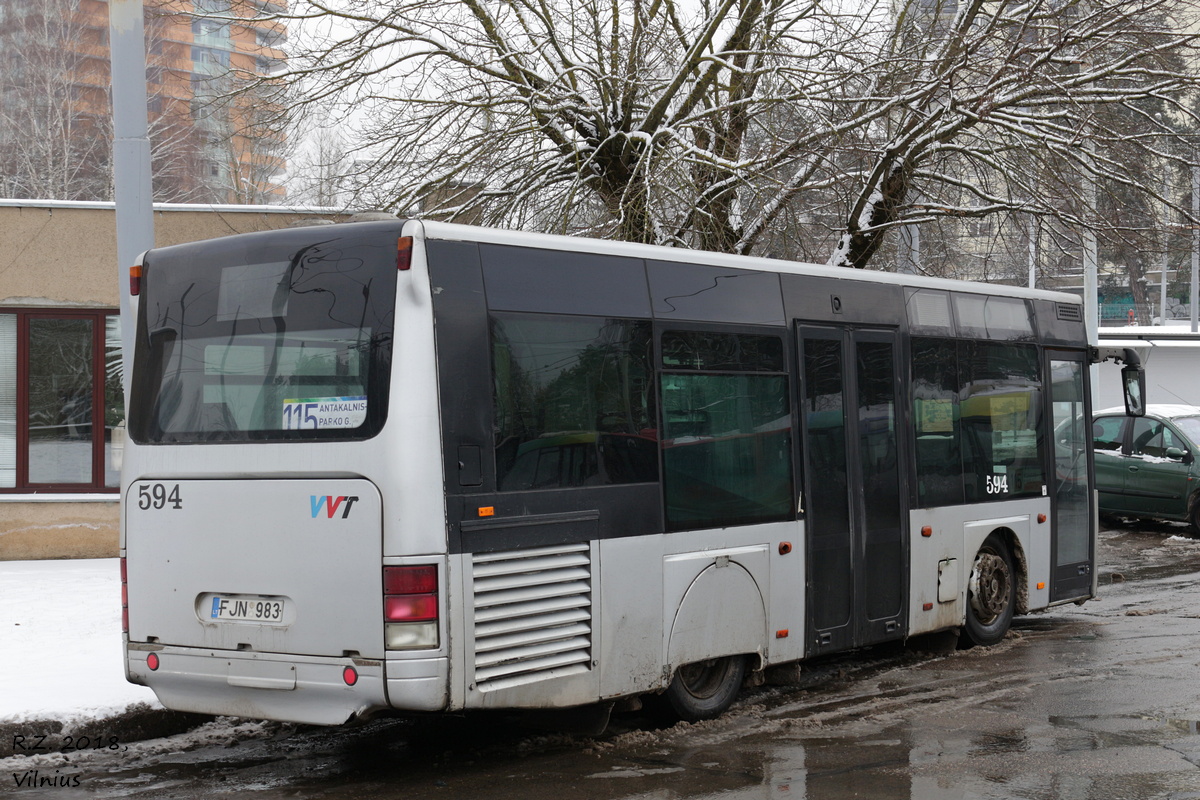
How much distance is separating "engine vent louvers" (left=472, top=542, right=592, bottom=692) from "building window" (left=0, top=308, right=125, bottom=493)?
9.51 metres

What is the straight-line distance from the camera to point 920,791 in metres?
6.25

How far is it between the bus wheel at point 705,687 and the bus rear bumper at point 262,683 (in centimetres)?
210

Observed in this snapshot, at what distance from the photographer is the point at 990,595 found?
10.5 metres

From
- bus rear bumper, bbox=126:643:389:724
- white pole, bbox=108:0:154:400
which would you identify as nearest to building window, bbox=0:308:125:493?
white pole, bbox=108:0:154:400

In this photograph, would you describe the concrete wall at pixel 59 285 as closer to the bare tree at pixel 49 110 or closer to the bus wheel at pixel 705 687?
the bus wheel at pixel 705 687

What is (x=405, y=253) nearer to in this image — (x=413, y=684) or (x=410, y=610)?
(x=410, y=610)

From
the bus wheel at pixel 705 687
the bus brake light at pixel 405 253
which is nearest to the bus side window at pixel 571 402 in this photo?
the bus brake light at pixel 405 253

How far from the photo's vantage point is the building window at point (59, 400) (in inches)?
578

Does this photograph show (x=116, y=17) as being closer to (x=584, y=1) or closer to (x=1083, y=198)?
(x=584, y=1)

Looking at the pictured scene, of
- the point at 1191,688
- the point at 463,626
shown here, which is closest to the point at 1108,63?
the point at 1191,688

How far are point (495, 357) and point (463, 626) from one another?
1.32 meters

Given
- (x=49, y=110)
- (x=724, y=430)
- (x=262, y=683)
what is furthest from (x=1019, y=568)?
(x=49, y=110)

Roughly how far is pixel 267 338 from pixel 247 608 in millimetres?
1333

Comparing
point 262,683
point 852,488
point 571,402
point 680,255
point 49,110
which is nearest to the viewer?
point 262,683
